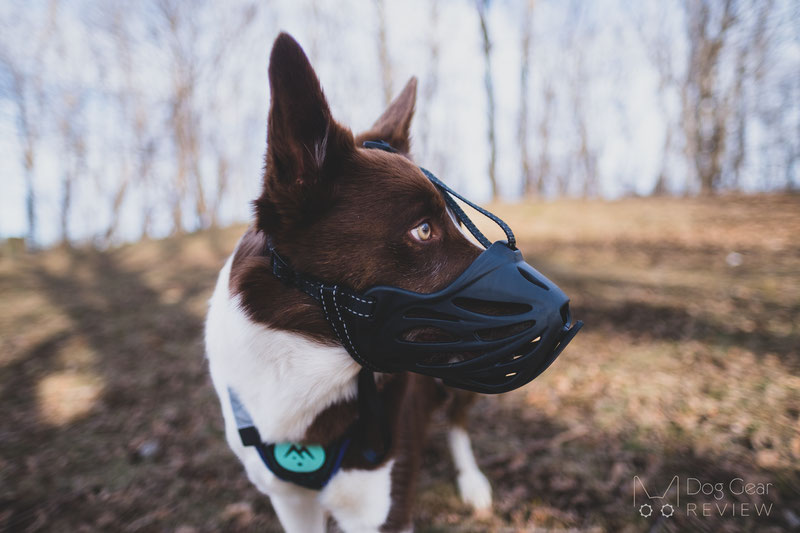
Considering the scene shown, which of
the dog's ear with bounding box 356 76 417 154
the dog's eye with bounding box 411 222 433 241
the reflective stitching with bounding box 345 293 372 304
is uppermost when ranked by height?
the dog's ear with bounding box 356 76 417 154

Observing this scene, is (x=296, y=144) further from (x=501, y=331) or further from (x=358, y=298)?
(x=501, y=331)

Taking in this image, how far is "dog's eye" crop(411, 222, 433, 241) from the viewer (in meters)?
1.50

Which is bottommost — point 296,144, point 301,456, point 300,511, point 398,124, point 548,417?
point 548,417

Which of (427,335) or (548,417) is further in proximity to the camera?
(548,417)

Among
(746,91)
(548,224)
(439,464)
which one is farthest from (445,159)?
(439,464)

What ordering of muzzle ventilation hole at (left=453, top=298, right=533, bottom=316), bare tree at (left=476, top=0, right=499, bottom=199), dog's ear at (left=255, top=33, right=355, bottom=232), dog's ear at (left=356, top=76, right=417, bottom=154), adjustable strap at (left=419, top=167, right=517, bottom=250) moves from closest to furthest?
1. dog's ear at (left=255, top=33, right=355, bottom=232)
2. muzzle ventilation hole at (left=453, top=298, right=533, bottom=316)
3. adjustable strap at (left=419, top=167, right=517, bottom=250)
4. dog's ear at (left=356, top=76, right=417, bottom=154)
5. bare tree at (left=476, top=0, right=499, bottom=199)

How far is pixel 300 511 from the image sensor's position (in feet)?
6.18

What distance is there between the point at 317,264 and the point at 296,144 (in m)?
0.44

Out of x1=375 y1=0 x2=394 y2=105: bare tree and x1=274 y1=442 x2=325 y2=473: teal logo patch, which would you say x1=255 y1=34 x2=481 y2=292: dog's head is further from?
x1=375 y1=0 x2=394 y2=105: bare tree

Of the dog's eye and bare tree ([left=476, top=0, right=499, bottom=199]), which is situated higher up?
bare tree ([left=476, top=0, right=499, bottom=199])

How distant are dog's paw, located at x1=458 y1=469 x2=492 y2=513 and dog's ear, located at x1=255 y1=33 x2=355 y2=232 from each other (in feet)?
7.95

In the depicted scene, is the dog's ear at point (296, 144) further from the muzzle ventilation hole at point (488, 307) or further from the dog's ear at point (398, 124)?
the muzzle ventilation hole at point (488, 307)
